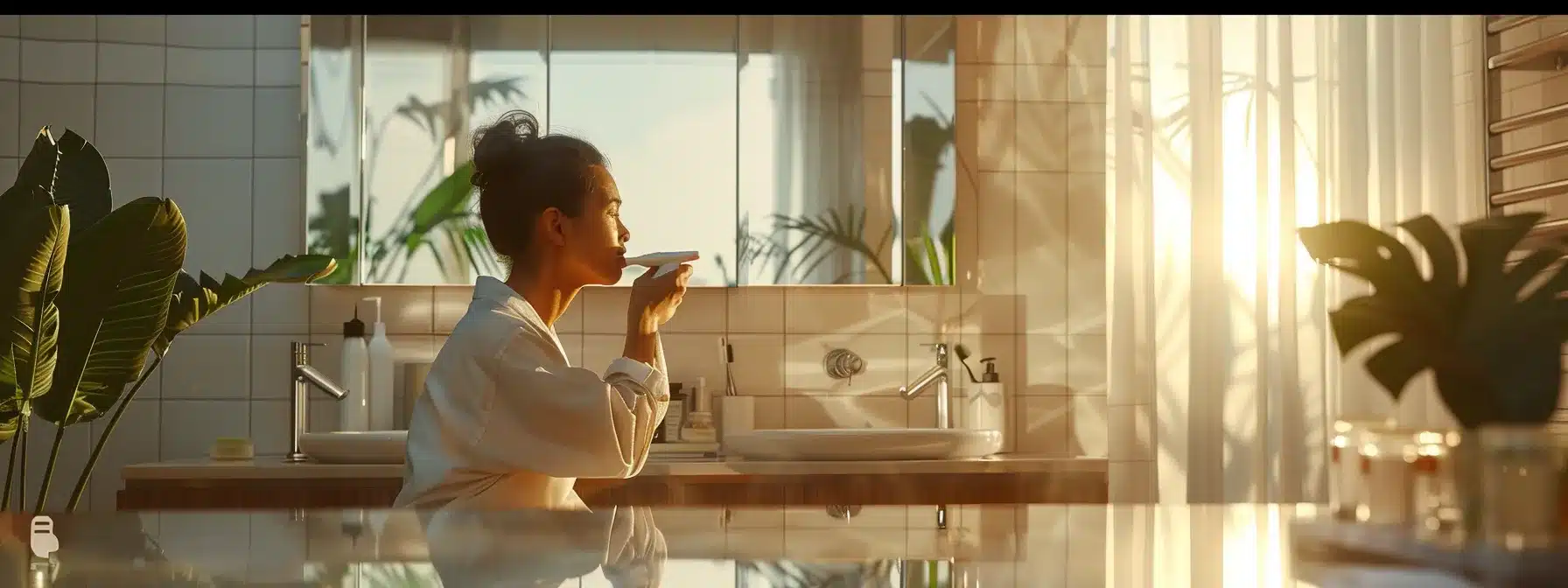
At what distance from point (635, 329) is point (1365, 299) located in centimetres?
131

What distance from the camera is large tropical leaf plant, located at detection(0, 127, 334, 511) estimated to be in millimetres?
1756

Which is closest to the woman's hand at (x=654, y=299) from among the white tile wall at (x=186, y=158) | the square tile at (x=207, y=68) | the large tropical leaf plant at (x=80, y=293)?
the large tropical leaf plant at (x=80, y=293)

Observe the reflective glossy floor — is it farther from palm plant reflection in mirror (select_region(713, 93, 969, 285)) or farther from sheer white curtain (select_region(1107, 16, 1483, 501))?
palm plant reflection in mirror (select_region(713, 93, 969, 285))

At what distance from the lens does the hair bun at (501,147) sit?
5.35 feet

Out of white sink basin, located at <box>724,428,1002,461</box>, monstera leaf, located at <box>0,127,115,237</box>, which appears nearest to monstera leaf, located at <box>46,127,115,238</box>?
monstera leaf, located at <box>0,127,115,237</box>

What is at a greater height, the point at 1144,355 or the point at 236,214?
the point at 236,214

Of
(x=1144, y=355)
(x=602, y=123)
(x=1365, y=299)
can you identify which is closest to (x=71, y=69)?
(x=602, y=123)

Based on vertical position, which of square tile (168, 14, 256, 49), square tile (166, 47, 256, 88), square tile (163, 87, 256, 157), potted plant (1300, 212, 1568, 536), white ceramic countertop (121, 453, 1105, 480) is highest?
square tile (168, 14, 256, 49)

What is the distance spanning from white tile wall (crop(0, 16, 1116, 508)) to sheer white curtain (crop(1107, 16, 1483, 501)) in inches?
7.0

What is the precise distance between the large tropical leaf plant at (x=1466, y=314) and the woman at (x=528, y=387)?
1.00 metres

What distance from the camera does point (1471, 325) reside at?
0.41 m

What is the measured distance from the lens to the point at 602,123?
2.70 meters

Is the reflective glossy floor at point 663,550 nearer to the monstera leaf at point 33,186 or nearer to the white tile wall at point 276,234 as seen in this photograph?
the monstera leaf at point 33,186
